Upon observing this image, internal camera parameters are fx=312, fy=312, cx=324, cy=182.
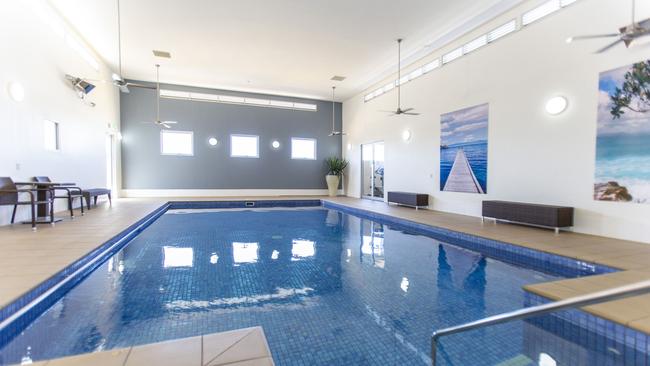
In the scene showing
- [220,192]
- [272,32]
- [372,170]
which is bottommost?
[220,192]

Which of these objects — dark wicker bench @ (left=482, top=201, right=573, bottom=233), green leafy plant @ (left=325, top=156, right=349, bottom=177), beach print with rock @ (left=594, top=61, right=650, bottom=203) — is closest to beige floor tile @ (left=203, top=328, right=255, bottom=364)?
dark wicker bench @ (left=482, top=201, right=573, bottom=233)

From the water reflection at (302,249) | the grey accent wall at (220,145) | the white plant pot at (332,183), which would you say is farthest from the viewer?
the white plant pot at (332,183)

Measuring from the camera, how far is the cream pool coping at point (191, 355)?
1.51 m

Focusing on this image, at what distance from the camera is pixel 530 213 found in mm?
5207

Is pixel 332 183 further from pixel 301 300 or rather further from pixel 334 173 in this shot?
pixel 301 300

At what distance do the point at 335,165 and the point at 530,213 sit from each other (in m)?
8.17

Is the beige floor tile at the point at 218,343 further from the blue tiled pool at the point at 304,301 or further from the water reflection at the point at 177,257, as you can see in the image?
the water reflection at the point at 177,257

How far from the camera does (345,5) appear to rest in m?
5.87

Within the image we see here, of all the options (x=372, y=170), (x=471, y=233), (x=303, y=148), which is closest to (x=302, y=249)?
(x=471, y=233)

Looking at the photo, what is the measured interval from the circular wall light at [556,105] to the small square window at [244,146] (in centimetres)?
941

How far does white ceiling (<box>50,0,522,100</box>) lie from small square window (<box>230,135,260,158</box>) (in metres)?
2.57

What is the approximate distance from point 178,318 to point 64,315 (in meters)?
0.91

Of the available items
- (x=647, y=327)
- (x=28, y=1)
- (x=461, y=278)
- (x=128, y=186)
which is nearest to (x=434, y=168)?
(x=461, y=278)

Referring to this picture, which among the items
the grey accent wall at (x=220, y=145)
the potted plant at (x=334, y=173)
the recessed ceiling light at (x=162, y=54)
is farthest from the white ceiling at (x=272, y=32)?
the potted plant at (x=334, y=173)
